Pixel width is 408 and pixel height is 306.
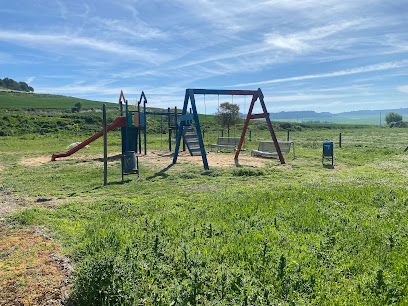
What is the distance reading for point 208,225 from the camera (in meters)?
4.90

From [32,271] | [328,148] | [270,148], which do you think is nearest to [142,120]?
[270,148]

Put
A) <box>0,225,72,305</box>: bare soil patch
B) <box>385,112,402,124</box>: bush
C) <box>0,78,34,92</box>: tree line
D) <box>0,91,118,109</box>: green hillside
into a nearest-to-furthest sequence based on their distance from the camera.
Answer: <box>0,225,72,305</box>: bare soil patch → <box>0,91,118,109</box>: green hillside → <box>385,112,402,124</box>: bush → <box>0,78,34,92</box>: tree line

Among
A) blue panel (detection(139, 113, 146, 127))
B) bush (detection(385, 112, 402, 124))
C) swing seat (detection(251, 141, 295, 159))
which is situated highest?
bush (detection(385, 112, 402, 124))

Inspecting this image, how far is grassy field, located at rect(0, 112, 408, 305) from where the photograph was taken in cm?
314

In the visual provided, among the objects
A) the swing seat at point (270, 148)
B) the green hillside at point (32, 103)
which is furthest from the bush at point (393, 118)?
the swing seat at point (270, 148)

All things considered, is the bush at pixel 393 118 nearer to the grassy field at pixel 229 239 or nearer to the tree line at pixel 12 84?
the grassy field at pixel 229 239

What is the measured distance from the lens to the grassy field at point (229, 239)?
10.3ft

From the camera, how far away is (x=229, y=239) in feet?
14.6

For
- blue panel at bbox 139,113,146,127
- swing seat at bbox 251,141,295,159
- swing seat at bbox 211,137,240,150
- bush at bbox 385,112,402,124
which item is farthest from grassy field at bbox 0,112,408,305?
bush at bbox 385,112,402,124

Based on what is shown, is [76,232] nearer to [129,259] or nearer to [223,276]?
[129,259]

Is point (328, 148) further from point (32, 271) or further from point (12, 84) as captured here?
point (12, 84)

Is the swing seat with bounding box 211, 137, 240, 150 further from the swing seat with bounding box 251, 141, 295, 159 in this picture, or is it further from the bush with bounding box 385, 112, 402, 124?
the bush with bounding box 385, 112, 402, 124

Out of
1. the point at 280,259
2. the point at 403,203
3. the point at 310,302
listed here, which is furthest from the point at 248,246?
the point at 403,203

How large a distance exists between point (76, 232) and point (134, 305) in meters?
2.24
